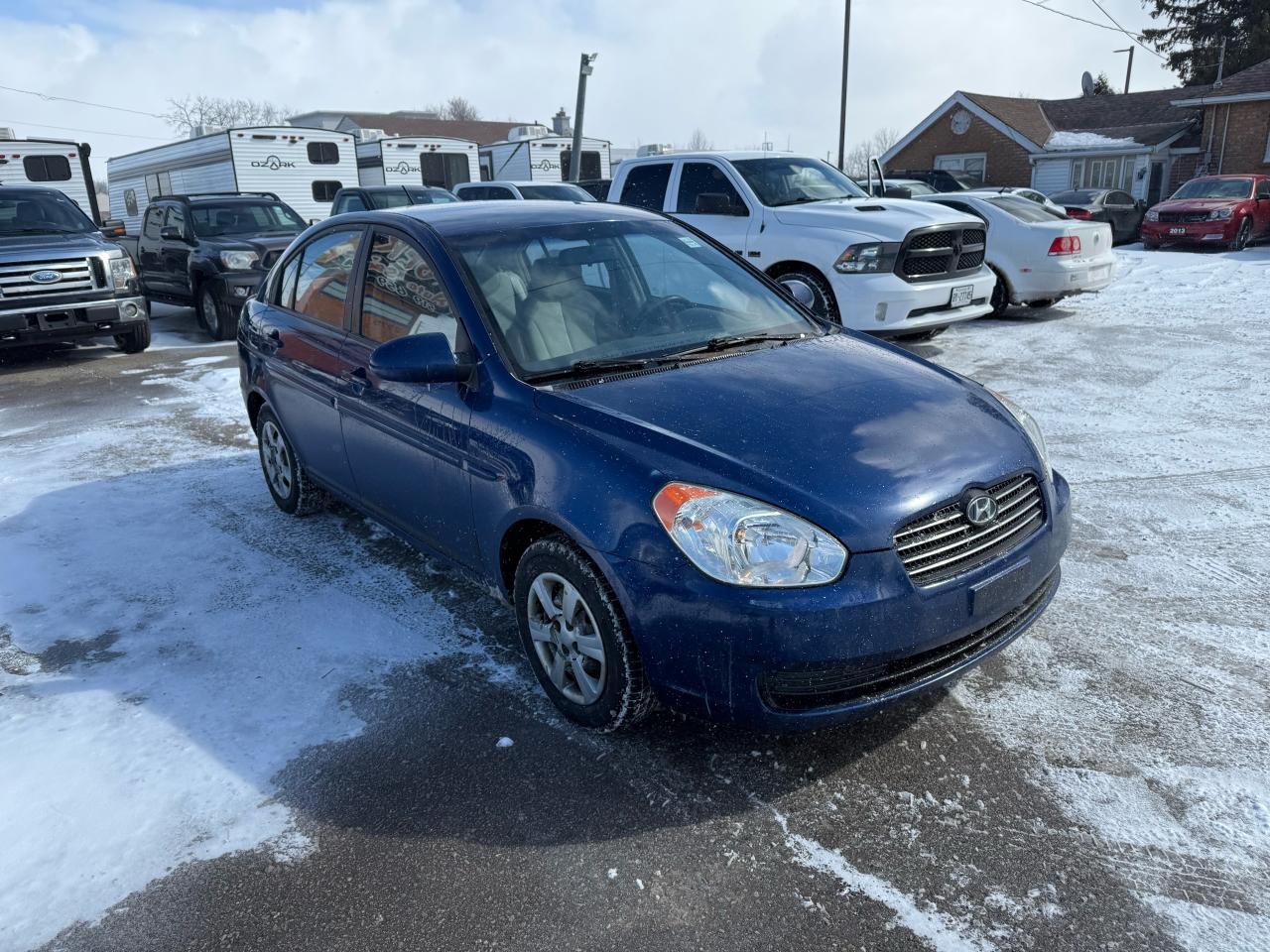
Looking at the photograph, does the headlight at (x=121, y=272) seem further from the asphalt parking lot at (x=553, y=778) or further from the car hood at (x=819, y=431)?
the car hood at (x=819, y=431)

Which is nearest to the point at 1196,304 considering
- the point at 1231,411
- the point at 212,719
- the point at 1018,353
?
the point at 1018,353

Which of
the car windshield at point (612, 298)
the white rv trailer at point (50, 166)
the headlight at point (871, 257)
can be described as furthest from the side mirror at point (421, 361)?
the white rv trailer at point (50, 166)

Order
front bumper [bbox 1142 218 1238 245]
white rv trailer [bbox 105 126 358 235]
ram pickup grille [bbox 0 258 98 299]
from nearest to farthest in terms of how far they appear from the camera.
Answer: ram pickup grille [bbox 0 258 98 299]
white rv trailer [bbox 105 126 358 235]
front bumper [bbox 1142 218 1238 245]

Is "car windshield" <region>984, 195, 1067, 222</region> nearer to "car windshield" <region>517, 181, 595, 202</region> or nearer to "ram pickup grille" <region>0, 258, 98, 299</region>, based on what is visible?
"car windshield" <region>517, 181, 595, 202</region>

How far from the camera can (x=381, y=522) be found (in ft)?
13.8

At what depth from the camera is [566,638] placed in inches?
119

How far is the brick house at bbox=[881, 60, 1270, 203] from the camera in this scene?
2870cm

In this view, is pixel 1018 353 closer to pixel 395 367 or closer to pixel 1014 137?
pixel 395 367

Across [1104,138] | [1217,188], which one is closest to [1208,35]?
[1104,138]

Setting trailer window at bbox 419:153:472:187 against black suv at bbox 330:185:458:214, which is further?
trailer window at bbox 419:153:472:187

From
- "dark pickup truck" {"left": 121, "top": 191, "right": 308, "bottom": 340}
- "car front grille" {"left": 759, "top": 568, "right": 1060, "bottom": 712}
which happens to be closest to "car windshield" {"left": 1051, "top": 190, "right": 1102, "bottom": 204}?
"dark pickup truck" {"left": 121, "top": 191, "right": 308, "bottom": 340}

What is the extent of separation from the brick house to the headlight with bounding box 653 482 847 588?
32.8m

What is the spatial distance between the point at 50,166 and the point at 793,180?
1425 cm

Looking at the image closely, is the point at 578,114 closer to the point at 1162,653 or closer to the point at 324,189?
the point at 324,189
